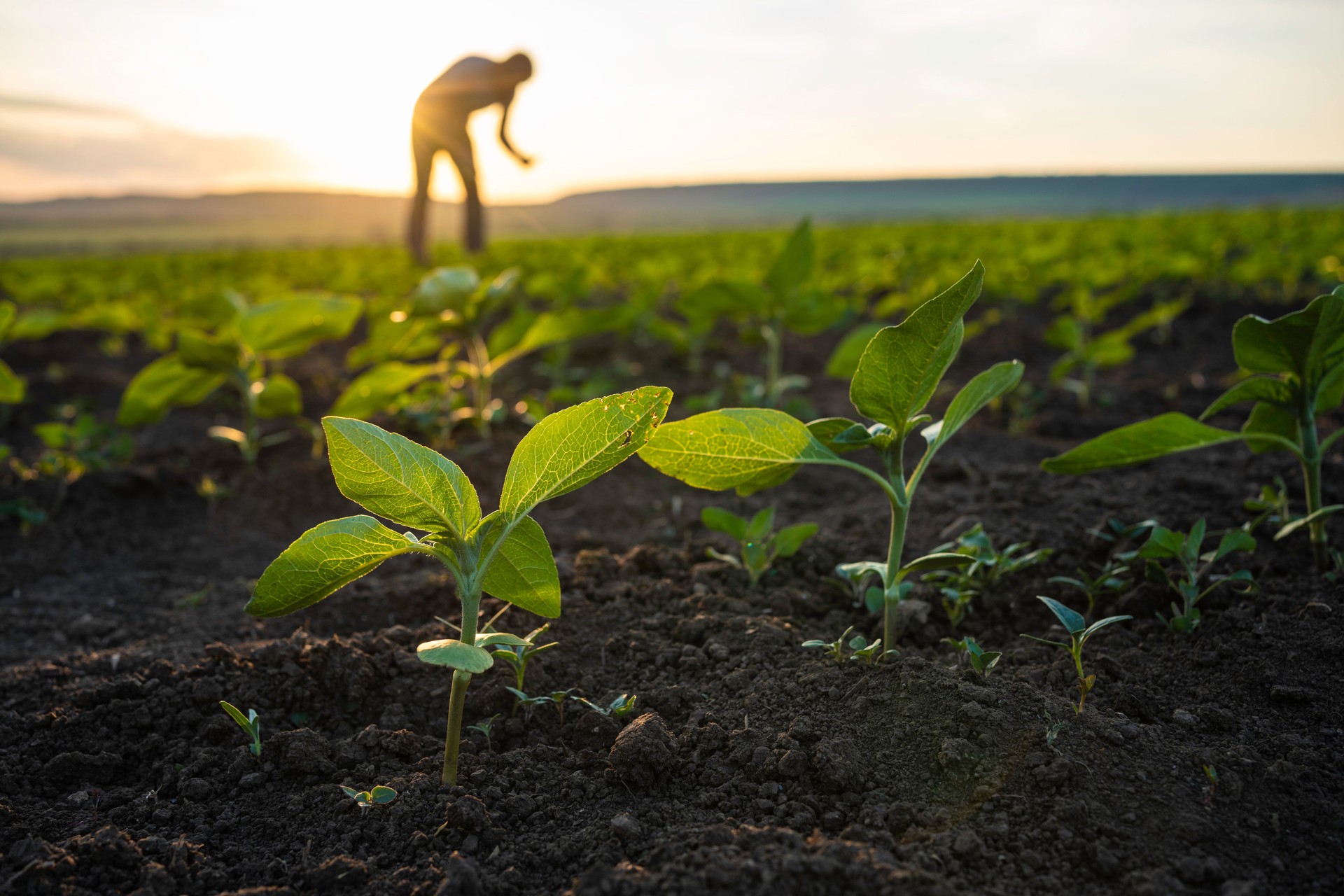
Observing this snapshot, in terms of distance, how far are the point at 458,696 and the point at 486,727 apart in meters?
0.19

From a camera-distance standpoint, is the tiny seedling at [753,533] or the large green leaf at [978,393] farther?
the tiny seedling at [753,533]

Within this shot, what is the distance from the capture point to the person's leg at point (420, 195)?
25.0 ft

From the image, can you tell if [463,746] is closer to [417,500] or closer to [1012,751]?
[417,500]

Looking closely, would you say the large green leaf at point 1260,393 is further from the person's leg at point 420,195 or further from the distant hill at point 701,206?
the distant hill at point 701,206

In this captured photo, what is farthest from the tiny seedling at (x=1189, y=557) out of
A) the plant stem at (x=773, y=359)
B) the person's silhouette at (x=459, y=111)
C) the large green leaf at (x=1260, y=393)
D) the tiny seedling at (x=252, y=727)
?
the person's silhouette at (x=459, y=111)

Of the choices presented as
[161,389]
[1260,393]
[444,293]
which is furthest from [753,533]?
[161,389]

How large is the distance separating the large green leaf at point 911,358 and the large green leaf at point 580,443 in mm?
373

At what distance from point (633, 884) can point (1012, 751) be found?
2.20ft

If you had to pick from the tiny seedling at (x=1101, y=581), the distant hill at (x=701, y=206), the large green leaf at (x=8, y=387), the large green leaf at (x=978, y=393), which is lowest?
the tiny seedling at (x=1101, y=581)

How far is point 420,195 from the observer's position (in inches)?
321

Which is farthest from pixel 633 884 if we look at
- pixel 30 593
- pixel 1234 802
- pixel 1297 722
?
pixel 30 593

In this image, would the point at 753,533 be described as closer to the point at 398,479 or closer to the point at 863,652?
the point at 863,652

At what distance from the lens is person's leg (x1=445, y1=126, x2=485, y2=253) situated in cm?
766

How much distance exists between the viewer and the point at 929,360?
142 cm
